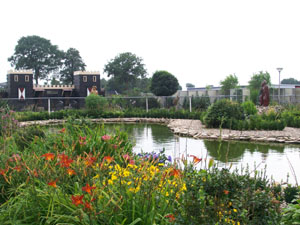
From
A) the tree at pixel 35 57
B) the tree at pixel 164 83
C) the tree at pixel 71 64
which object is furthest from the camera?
the tree at pixel 71 64

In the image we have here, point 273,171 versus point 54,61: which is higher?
point 54,61

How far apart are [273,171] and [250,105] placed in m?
8.38

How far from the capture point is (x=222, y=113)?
12.5 metres

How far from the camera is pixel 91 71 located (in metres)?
41.2

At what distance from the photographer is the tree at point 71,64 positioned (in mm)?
53803

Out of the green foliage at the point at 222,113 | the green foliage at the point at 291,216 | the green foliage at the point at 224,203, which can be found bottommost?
the green foliage at the point at 291,216

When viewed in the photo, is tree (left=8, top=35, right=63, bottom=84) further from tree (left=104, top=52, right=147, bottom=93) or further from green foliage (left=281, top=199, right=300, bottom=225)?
green foliage (left=281, top=199, right=300, bottom=225)

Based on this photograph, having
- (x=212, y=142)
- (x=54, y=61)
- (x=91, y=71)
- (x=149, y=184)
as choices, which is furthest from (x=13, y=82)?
(x=149, y=184)

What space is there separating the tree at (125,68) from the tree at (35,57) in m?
8.35

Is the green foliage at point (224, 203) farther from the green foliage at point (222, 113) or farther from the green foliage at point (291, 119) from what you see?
the green foliage at point (291, 119)

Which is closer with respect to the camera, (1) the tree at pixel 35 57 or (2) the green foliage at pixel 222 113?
(2) the green foliage at pixel 222 113

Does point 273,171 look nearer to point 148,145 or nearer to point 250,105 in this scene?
point 148,145

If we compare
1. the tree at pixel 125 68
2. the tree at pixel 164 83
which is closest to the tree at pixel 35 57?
the tree at pixel 125 68

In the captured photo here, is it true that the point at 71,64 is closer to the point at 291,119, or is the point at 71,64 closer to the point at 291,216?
the point at 291,119
